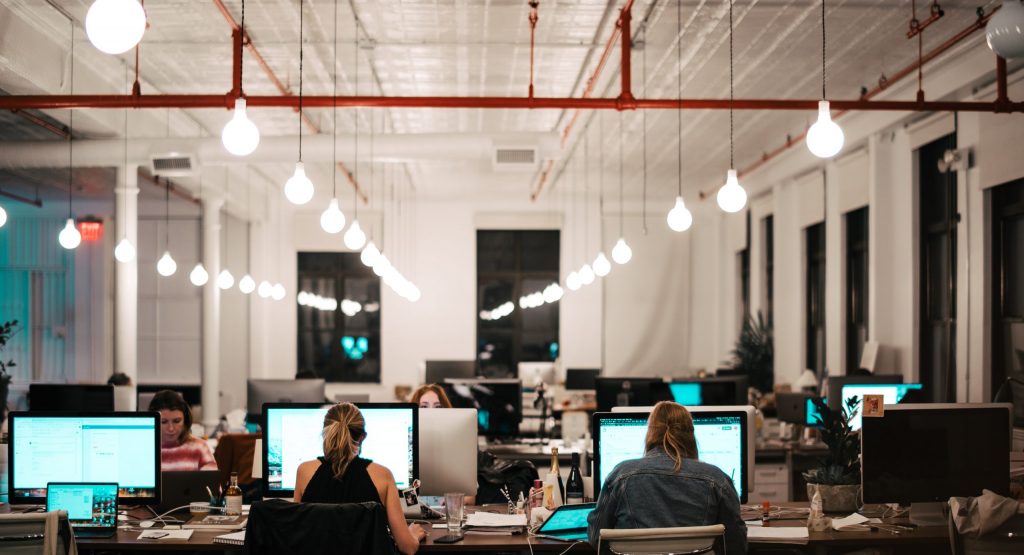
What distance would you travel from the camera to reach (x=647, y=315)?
16266mm

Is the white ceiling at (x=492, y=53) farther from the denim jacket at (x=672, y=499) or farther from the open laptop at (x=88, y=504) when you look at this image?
the denim jacket at (x=672, y=499)

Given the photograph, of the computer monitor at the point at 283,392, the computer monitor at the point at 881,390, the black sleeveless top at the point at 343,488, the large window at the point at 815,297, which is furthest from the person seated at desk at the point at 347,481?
the large window at the point at 815,297

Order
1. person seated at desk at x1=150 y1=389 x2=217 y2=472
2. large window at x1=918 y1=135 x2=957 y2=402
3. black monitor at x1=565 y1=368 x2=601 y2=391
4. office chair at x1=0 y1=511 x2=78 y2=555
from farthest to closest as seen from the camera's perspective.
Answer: black monitor at x1=565 y1=368 x2=601 y2=391, large window at x1=918 y1=135 x2=957 y2=402, person seated at desk at x1=150 y1=389 x2=217 y2=472, office chair at x1=0 y1=511 x2=78 y2=555

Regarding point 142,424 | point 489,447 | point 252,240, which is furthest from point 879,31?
point 252,240

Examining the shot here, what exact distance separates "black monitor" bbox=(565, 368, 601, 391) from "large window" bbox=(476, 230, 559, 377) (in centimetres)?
314

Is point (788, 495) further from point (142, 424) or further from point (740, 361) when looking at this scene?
point (740, 361)

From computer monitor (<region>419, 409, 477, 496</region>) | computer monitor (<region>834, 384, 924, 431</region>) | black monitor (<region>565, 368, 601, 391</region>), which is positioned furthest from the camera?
black monitor (<region>565, 368, 601, 391</region>)

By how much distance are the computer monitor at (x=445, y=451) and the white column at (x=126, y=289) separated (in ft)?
20.9

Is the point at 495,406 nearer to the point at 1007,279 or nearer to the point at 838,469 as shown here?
the point at 838,469

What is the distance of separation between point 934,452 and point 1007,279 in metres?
4.15

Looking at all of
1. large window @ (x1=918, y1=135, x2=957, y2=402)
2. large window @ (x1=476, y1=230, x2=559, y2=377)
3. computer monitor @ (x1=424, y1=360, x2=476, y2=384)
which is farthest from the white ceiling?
large window @ (x1=476, y1=230, x2=559, y2=377)

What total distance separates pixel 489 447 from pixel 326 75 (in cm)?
384

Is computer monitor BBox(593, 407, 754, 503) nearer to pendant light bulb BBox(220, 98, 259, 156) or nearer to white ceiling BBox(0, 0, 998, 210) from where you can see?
pendant light bulb BBox(220, 98, 259, 156)

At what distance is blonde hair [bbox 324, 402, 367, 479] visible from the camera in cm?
361
